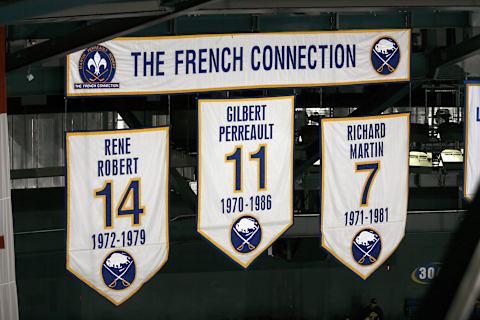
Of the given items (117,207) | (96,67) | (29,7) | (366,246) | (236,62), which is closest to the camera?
(29,7)

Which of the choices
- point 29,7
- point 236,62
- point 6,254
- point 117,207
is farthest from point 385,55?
point 29,7

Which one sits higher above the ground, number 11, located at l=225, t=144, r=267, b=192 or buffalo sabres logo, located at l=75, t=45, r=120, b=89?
buffalo sabres logo, located at l=75, t=45, r=120, b=89

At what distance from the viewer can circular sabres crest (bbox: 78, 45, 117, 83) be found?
1332cm

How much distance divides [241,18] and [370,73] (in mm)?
2141

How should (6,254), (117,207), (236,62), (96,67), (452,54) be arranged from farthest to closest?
(452,54) < (236,62) < (117,207) < (96,67) < (6,254)

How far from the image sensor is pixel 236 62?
14.0 m

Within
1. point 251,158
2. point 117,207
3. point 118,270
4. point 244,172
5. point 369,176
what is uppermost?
point 251,158

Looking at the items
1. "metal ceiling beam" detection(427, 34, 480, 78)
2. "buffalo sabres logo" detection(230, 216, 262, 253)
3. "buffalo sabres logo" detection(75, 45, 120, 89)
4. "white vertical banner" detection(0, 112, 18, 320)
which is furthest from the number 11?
"metal ceiling beam" detection(427, 34, 480, 78)

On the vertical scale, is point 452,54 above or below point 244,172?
above

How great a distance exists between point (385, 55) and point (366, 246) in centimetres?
290

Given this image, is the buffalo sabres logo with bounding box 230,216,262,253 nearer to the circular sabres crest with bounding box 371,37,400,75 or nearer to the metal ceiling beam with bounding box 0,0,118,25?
the circular sabres crest with bounding box 371,37,400,75

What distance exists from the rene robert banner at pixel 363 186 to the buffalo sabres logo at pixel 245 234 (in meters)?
1.02

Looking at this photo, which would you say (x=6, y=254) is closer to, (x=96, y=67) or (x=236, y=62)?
(x=96, y=67)

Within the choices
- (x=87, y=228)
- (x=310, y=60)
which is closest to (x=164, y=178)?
(x=87, y=228)
